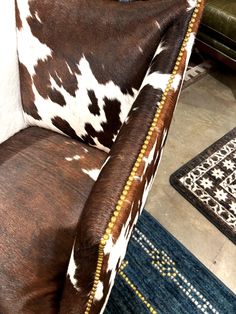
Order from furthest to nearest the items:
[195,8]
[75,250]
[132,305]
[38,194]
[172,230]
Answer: [172,230] < [132,305] < [38,194] < [195,8] < [75,250]

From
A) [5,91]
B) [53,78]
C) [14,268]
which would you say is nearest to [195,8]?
[53,78]

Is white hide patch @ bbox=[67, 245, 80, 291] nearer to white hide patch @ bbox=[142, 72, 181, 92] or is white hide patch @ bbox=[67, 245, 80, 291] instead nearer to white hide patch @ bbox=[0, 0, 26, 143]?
white hide patch @ bbox=[142, 72, 181, 92]

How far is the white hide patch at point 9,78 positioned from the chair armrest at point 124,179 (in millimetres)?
346

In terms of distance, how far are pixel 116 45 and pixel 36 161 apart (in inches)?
13.1

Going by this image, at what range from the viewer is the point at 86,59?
2.09ft

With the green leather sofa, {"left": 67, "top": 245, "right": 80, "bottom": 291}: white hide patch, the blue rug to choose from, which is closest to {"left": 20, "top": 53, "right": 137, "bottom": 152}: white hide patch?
{"left": 67, "top": 245, "right": 80, "bottom": 291}: white hide patch

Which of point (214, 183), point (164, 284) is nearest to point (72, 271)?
point (164, 284)

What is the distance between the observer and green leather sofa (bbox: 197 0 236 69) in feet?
4.33

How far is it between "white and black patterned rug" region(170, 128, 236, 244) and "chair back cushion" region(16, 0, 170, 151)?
57 centimetres

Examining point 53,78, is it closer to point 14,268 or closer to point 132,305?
point 14,268

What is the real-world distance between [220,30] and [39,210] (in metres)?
1.11

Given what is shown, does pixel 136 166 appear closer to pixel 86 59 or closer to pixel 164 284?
pixel 86 59

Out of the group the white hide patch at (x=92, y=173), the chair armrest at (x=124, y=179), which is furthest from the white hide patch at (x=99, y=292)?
the white hide patch at (x=92, y=173)

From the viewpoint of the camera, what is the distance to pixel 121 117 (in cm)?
67
